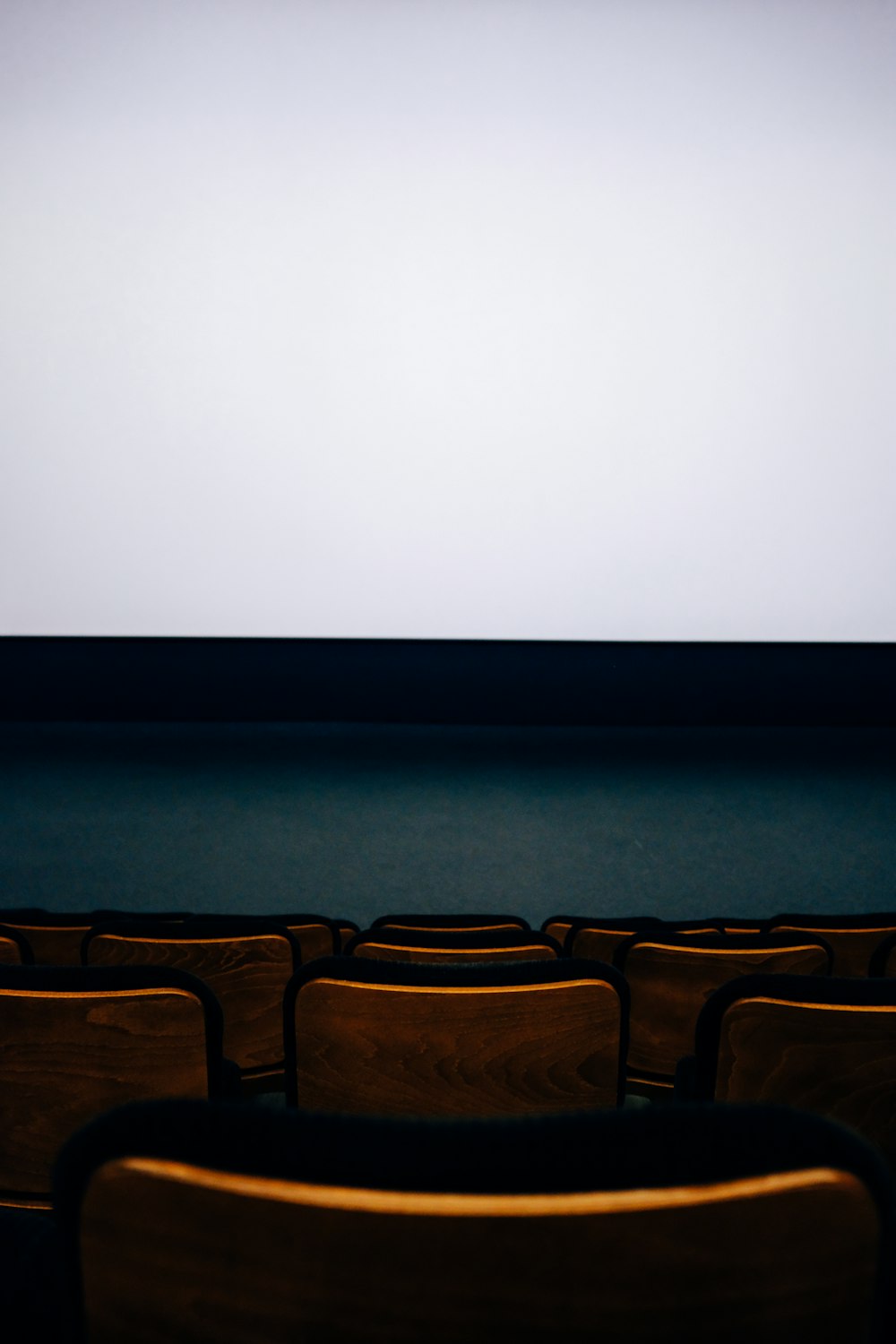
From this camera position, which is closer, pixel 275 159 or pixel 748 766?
pixel 275 159

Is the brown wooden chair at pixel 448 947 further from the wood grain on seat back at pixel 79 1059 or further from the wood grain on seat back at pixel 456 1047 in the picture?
the wood grain on seat back at pixel 79 1059

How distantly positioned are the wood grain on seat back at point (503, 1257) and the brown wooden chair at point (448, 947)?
1193 mm

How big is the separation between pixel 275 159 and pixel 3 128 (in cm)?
181

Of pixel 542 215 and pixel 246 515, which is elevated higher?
pixel 542 215

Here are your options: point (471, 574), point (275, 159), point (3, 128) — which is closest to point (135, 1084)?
point (471, 574)

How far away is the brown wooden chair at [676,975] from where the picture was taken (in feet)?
5.82

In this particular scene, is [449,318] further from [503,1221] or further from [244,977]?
[503,1221]

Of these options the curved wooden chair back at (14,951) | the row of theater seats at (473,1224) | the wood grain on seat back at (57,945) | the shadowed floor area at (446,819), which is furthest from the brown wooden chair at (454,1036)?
the shadowed floor area at (446,819)

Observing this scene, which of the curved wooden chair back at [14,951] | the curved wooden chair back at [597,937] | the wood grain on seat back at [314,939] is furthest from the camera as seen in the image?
the wood grain on seat back at [314,939]

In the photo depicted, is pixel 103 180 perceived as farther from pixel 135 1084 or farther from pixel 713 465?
pixel 135 1084

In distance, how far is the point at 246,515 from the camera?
5.24 metres

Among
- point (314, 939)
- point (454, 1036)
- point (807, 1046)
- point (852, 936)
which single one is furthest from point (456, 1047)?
point (852, 936)

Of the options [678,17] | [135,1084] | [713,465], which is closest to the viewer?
[135,1084]

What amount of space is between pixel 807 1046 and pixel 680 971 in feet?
2.38
